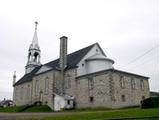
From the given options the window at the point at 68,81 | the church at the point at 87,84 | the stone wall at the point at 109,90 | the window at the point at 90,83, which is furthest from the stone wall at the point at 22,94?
the window at the point at 90,83

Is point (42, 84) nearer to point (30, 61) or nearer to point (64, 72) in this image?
point (64, 72)

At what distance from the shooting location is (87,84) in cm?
4047

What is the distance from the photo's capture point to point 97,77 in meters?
39.1

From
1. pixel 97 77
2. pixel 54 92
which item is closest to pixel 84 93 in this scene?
pixel 97 77

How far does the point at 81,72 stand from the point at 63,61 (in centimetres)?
493

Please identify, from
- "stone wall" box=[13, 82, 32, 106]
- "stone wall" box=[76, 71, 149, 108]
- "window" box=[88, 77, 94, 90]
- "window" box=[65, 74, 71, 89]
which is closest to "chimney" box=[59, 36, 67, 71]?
"window" box=[65, 74, 71, 89]

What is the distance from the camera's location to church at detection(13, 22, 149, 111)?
124ft

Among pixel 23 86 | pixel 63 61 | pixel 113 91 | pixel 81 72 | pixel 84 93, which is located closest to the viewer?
pixel 113 91

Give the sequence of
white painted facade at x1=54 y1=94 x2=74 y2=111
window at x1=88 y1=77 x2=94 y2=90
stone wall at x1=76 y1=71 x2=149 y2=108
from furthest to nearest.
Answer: white painted facade at x1=54 y1=94 x2=74 y2=111, window at x1=88 y1=77 x2=94 y2=90, stone wall at x1=76 y1=71 x2=149 y2=108

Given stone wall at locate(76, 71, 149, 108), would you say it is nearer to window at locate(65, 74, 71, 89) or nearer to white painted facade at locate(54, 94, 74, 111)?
white painted facade at locate(54, 94, 74, 111)

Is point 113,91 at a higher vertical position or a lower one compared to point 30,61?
lower

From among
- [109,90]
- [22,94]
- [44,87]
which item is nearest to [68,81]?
[44,87]

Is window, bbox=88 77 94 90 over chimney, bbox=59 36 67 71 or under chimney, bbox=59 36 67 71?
under

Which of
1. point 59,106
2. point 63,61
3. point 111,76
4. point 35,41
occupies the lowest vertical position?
point 59,106
